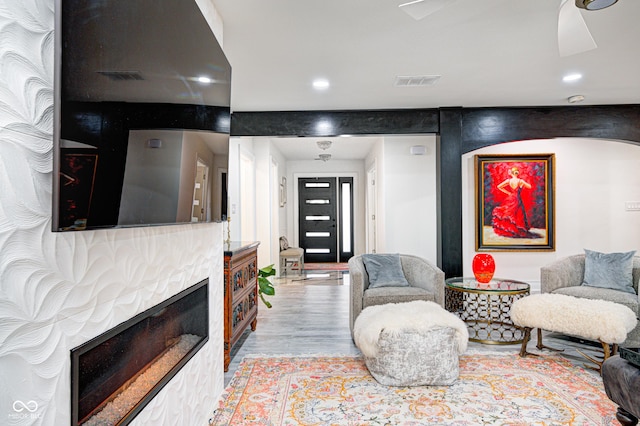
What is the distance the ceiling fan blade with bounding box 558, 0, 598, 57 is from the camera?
1.98 m

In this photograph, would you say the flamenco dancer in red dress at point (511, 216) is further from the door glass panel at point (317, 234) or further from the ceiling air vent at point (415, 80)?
the door glass panel at point (317, 234)

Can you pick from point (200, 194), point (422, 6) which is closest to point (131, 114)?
Answer: point (200, 194)

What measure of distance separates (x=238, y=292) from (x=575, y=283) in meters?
3.34

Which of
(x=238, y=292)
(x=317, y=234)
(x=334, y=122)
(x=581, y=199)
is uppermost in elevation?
(x=334, y=122)

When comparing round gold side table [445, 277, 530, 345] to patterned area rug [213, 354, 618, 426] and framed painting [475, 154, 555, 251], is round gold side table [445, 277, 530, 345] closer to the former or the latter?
patterned area rug [213, 354, 618, 426]

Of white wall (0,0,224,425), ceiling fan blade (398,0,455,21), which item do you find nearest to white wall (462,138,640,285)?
ceiling fan blade (398,0,455,21)

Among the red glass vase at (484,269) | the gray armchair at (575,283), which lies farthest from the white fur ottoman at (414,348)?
the gray armchair at (575,283)

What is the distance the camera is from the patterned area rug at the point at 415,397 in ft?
7.39

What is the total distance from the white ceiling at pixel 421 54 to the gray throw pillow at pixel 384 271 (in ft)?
5.68

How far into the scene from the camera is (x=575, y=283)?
3959mm

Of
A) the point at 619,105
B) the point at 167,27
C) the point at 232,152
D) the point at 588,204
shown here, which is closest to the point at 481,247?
the point at 588,204

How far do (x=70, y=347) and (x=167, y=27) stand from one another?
3.59 feet

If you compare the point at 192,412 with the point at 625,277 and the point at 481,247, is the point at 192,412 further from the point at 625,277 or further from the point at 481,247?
the point at 481,247

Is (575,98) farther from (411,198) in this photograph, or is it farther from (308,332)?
(308,332)
